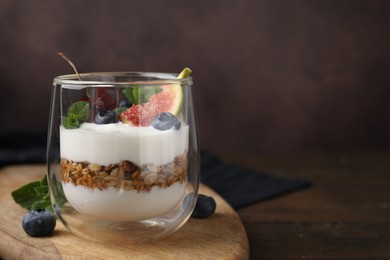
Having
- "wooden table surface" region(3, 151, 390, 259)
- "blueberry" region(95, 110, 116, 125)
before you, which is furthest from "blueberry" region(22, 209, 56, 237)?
"wooden table surface" region(3, 151, 390, 259)

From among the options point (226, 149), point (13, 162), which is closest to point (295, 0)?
point (226, 149)

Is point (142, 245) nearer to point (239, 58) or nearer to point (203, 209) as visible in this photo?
point (203, 209)

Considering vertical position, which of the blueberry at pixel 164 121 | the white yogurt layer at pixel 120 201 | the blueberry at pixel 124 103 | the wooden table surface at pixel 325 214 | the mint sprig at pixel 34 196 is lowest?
the wooden table surface at pixel 325 214

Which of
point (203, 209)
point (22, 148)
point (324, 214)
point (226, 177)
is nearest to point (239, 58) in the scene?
point (226, 177)

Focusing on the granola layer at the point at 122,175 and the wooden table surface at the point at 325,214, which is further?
the wooden table surface at the point at 325,214

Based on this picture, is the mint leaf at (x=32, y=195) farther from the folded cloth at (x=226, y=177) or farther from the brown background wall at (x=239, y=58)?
the brown background wall at (x=239, y=58)

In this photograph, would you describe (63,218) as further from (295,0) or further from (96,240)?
(295,0)

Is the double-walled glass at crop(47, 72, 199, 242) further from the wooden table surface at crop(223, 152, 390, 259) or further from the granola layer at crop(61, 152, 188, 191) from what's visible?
the wooden table surface at crop(223, 152, 390, 259)

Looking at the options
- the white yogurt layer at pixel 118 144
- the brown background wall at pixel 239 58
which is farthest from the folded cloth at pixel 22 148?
the white yogurt layer at pixel 118 144
